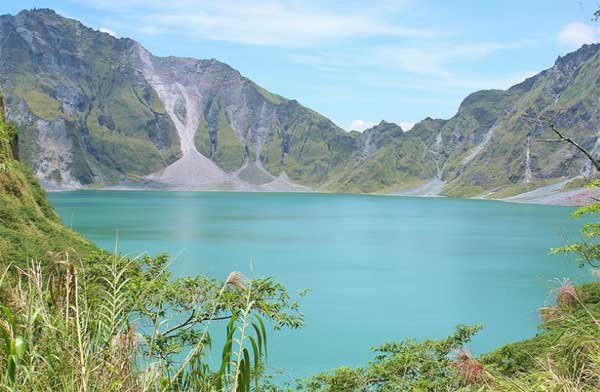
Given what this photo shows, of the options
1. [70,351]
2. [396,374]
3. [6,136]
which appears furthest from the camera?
[396,374]

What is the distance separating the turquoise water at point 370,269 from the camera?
34.2 meters

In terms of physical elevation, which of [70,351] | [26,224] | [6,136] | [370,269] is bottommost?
[370,269]

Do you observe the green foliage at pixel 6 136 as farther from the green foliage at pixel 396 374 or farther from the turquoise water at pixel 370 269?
the green foliage at pixel 396 374

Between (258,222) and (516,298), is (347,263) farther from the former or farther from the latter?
(258,222)

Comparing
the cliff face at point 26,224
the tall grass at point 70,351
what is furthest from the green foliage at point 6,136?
the cliff face at point 26,224

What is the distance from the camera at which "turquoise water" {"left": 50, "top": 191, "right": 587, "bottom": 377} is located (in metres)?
34.2

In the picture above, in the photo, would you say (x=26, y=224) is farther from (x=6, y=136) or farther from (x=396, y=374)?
(x=6, y=136)

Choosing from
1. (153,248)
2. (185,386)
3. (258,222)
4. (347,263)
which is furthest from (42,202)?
(258,222)

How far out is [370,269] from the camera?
58875 mm

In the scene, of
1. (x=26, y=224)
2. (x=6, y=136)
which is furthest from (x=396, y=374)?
(x=26, y=224)

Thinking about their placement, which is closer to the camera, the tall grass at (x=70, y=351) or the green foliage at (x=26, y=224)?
the tall grass at (x=70, y=351)

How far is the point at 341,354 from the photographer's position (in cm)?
3069

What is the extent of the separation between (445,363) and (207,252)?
4930 centimetres

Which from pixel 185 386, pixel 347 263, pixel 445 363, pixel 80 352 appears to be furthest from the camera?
pixel 347 263
